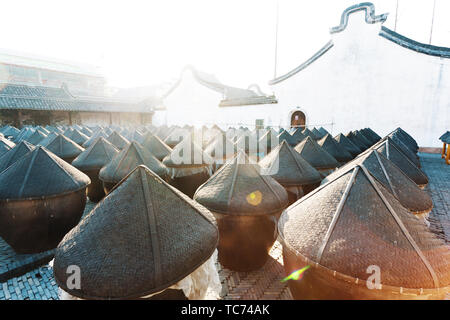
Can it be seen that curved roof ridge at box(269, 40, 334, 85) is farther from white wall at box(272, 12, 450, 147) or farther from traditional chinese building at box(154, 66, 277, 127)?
traditional chinese building at box(154, 66, 277, 127)

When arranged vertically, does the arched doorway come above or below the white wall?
below

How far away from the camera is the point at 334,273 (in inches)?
84.9

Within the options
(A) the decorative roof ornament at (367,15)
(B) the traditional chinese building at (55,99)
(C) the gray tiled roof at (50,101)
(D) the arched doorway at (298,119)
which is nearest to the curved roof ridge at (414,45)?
(A) the decorative roof ornament at (367,15)

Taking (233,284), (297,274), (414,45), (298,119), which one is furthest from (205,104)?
(297,274)

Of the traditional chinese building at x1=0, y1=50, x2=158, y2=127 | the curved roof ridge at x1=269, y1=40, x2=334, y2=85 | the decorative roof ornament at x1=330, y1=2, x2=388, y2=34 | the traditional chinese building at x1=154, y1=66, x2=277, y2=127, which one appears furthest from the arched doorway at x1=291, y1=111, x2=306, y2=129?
the traditional chinese building at x1=0, y1=50, x2=158, y2=127

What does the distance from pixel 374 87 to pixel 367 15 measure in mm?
5509

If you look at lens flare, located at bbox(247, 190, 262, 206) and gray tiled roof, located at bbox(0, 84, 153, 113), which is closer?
lens flare, located at bbox(247, 190, 262, 206)

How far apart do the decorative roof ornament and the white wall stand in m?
0.35

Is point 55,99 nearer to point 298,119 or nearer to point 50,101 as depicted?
point 50,101

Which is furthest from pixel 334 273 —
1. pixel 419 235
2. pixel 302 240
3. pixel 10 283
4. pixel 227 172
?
pixel 10 283

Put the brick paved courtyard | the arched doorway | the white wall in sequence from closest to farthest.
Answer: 1. the brick paved courtyard
2. the white wall
3. the arched doorway

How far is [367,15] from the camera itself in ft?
56.2

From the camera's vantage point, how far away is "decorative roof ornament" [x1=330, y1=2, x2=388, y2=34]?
1666 centimetres

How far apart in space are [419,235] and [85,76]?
5047 centimetres
